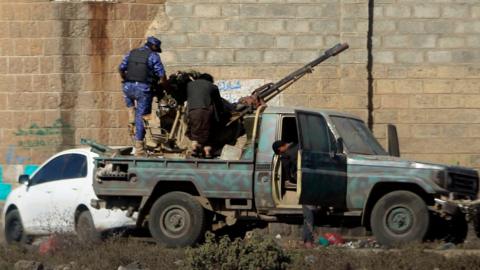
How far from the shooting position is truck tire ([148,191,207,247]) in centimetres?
1149

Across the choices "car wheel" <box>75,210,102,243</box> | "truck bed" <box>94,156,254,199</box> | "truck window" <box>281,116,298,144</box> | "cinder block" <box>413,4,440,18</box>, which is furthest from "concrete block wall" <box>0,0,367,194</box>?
"truck bed" <box>94,156,254,199</box>

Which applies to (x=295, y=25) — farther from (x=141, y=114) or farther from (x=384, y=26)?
(x=141, y=114)

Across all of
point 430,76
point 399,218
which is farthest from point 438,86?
point 399,218

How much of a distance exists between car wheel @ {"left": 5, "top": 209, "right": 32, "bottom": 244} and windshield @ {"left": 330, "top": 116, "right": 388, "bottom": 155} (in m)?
5.07

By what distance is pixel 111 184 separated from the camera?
11.8 meters

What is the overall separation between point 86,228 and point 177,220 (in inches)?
69.6

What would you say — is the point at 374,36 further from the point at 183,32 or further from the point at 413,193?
the point at 413,193

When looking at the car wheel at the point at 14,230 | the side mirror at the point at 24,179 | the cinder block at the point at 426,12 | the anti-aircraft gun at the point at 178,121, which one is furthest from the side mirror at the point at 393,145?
the car wheel at the point at 14,230

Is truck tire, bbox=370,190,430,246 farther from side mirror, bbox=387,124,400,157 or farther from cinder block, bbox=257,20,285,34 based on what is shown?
cinder block, bbox=257,20,285,34

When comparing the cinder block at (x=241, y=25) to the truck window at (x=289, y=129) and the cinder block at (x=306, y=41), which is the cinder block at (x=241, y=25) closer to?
the cinder block at (x=306, y=41)

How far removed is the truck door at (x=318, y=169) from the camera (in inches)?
441

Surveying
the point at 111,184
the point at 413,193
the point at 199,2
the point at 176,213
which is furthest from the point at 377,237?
the point at 199,2

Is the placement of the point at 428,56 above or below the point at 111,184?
above

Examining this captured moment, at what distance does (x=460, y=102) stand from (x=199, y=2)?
492 centimetres
